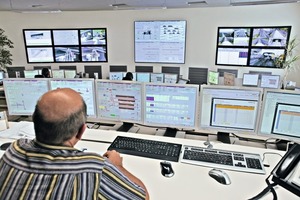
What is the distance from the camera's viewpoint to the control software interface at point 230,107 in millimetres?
1643

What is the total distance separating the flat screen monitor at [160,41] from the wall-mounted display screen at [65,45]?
946mm

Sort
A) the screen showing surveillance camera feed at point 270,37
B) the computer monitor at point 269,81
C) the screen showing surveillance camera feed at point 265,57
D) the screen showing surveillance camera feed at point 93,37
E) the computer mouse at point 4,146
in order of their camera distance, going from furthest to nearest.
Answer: the screen showing surveillance camera feed at point 93,37, the screen showing surveillance camera feed at point 265,57, the screen showing surveillance camera feed at point 270,37, the computer monitor at point 269,81, the computer mouse at point 4,146

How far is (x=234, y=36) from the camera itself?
5.31m

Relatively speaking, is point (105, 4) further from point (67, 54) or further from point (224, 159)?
point (224, 159)

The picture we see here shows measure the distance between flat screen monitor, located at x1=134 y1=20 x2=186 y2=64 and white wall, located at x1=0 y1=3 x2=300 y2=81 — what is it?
13cm

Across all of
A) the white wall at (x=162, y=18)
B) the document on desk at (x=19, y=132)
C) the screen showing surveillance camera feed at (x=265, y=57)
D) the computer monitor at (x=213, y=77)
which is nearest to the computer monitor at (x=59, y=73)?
the white wall at (x=162, y=18)

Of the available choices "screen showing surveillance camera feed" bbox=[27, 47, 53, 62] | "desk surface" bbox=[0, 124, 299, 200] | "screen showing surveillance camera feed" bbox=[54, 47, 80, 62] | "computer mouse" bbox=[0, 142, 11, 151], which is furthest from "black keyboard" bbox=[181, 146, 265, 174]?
"screen showing surveillance camera feed" bbox=[27, 47, 53, 62]

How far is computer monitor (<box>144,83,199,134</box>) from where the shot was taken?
1.75 meters

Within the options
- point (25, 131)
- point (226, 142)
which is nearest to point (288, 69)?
point (226, 142)

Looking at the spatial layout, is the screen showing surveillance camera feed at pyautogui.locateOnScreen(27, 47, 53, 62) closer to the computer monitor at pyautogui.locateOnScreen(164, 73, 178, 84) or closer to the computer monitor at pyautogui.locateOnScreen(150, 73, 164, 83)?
the computer monitor at pyautogui.locateOnScreen(150, 73, 164, 83)

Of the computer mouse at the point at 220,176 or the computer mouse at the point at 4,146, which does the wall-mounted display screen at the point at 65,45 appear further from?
the computer mouse at the point at 220,176

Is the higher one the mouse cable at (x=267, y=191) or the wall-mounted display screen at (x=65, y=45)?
the wall-mounted display screen at (x=65, y=45)

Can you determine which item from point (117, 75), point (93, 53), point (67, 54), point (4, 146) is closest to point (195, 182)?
point (4, 146)

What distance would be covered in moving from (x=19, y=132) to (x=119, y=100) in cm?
85
